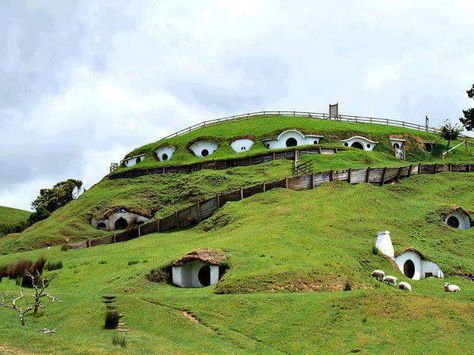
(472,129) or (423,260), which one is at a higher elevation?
(472,129)

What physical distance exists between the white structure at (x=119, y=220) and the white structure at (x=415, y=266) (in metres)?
38.3

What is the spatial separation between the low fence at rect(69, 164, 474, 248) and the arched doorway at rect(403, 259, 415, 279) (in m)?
18.0

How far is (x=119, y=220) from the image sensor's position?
251 feet

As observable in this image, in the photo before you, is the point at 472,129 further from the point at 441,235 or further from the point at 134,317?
the point at 134,317

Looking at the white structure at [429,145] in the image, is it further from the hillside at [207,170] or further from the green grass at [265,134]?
the green grass at [265,134]

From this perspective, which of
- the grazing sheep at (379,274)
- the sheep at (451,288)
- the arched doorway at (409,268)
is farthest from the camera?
the arched doorway at (409,268)

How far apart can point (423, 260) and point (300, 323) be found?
1830 cm

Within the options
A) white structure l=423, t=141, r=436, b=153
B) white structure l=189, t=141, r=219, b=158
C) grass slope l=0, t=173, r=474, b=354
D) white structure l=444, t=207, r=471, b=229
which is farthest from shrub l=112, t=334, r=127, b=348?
white structure l=423, t=141, r=436, b=153

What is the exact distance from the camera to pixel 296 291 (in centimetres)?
3509

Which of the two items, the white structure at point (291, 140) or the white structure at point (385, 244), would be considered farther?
the white structure at point (291, 140)

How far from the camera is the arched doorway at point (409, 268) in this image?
44.2 m

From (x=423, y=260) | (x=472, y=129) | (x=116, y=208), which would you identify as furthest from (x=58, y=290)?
(x=472, y=129)

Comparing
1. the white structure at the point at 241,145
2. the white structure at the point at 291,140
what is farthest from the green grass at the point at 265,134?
the white structure at the point at 291,140

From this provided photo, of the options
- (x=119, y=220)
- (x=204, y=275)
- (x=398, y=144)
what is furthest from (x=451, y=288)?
(x=398, y=144)
